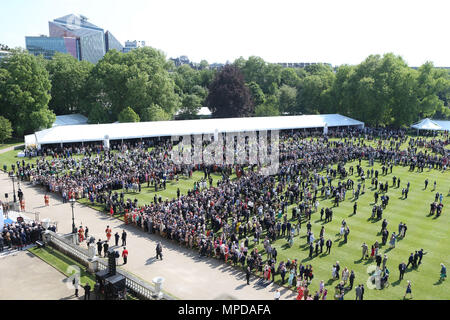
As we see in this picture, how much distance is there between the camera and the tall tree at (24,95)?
50.3m

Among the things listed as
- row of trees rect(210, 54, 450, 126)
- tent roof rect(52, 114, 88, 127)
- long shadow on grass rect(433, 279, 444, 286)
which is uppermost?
row of trees rect(210, 54, 450, 126)

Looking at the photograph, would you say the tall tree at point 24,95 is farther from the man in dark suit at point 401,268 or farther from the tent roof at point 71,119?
the man in dark suit at point 401,268

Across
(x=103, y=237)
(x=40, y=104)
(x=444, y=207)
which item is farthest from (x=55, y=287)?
(x=40, y=104)

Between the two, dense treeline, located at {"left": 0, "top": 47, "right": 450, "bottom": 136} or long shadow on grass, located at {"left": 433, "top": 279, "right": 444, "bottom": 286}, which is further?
dense treeline, located at {"left": 0, "top": 47, "right": 450, "bottom": 136}

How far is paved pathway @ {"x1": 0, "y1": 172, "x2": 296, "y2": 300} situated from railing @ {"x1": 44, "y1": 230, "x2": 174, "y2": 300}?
128 cm

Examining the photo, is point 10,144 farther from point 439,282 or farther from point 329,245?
point 439,282

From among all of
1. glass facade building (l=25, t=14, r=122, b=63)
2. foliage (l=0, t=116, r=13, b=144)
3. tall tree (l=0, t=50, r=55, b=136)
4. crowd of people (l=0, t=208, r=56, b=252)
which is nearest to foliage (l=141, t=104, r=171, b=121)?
tall tree (l=0, t=50, r=55, b=136)

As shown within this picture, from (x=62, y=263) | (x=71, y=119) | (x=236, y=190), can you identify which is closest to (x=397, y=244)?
(x=236, y=190)

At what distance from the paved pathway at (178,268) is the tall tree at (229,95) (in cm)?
4658

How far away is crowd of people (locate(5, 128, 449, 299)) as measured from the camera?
63.1 feet

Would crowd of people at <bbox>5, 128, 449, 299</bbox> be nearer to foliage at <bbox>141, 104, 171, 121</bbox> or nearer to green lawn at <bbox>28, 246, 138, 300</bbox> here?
green lawn at <bbox>28, 246, 138, 300</bbox>

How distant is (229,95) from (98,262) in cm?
5399

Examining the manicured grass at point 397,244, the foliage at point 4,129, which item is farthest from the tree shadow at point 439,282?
the foliage at point 4,129

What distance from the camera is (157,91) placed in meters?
59.8
